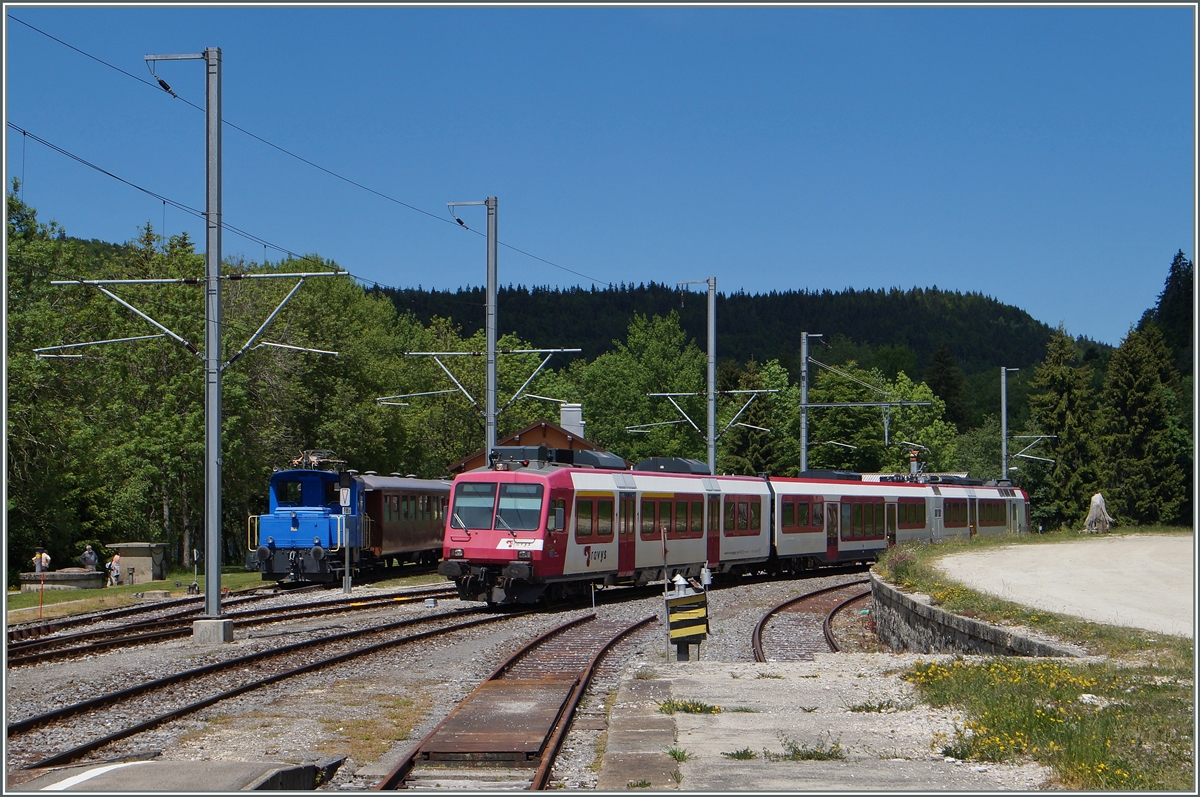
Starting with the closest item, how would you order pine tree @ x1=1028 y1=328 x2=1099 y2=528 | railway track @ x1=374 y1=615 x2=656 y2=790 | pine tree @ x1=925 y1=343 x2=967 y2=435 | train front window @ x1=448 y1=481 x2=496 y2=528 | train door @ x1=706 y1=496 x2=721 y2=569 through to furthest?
railway track @ x1=374 y1=615 x2=656 y2=790
train front window @ x1=448 y1=481 x2=496 y2=528
train door @ x1=706 y1=496 x2=721 y2=569
pine tree @ x1=1028 y1=328 x2=1099 y2=528
pine tree @ x1=925 y1=343 x2=967 y2=435

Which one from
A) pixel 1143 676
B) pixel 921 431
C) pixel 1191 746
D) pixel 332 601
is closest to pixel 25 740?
pixel 1191 746

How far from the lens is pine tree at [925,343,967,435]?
497 ft

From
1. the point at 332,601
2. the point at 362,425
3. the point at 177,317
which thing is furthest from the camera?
the point at 362,425

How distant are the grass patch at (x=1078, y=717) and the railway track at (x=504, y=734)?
305 centimetres

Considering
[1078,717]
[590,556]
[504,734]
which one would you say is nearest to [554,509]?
[590,556]

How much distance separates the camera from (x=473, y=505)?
23.0 m

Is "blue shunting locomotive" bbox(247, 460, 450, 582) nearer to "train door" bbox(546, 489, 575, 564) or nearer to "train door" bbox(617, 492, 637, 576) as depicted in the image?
"train door" bbox(617, 492, 637, 576)

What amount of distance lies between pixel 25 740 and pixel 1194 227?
9.91 metres

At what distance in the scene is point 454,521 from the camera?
22938mm

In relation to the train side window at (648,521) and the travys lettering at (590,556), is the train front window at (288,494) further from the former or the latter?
the travys lettering at (590,556)

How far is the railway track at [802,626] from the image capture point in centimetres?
1789

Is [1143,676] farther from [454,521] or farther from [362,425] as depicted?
[362,425]

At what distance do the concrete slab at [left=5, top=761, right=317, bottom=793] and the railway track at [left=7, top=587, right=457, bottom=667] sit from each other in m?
8.34

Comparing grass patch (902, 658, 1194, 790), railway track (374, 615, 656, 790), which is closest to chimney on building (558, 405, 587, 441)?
railway track (374, 615, 656, 790)
